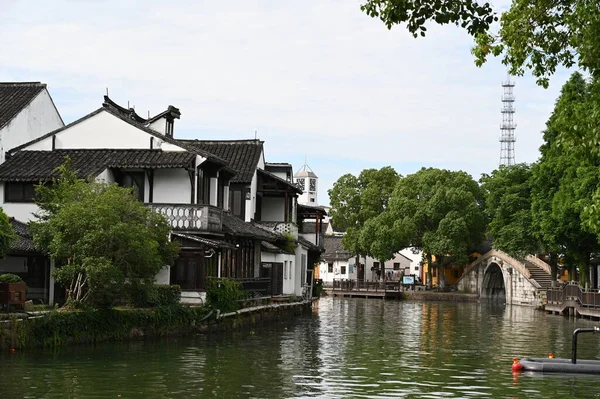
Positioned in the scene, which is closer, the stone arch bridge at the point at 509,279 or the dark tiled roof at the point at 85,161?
the dark tiled roof at the point at 85,161

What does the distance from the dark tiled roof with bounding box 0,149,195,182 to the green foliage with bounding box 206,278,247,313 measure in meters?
5.69

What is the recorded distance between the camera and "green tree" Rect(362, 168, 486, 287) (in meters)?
95.6

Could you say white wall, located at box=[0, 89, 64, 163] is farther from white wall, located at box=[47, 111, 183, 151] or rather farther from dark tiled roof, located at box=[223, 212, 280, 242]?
dark tiled roof, located at box=[223, 212, 280, 242]

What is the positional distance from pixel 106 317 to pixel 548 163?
3859 centimetres

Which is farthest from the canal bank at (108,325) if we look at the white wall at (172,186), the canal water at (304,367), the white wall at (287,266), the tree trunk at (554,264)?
the tree trunk at (554,264)

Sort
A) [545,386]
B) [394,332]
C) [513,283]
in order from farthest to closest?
[513,283] → [394,332] → [545,386]

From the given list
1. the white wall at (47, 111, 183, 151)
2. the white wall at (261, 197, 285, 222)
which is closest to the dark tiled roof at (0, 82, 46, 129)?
the white wall at (47, 111, 183, 151)

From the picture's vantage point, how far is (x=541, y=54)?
63.5 ft

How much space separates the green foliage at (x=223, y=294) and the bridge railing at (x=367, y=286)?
5717cm

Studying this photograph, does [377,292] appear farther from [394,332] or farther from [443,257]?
[394,332]

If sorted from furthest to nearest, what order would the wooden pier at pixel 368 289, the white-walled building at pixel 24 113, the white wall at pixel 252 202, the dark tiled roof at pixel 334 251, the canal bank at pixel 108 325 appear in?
the dark tiled roof at pixel 334 251 < the wooden pier at pixel 368 289 < the white wall at pixel 252 202 < the white-walled building at pixel 24 113 < the canal bank at pixel 108 325

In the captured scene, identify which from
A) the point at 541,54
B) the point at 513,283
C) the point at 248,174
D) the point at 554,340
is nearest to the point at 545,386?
the point at 541,54

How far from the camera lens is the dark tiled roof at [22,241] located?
36.8m

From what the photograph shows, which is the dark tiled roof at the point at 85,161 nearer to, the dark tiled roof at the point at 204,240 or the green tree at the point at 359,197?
the dark tiled roof at the point at 204,240
